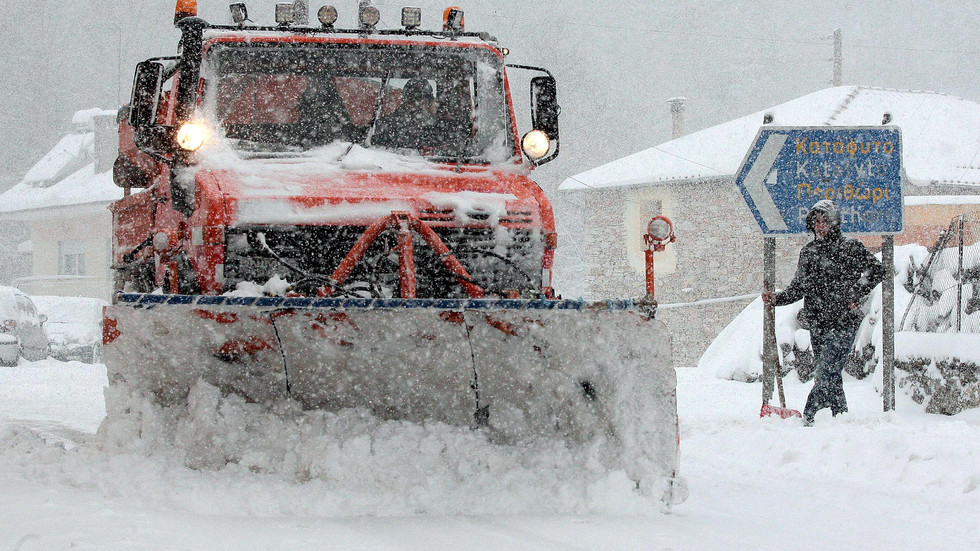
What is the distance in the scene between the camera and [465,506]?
4402 mm

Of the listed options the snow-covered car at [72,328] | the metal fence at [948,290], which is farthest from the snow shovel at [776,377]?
the snow-covered car at [72,328]

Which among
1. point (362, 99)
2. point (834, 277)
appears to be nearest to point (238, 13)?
point (362, 99)

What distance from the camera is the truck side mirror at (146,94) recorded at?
588cm

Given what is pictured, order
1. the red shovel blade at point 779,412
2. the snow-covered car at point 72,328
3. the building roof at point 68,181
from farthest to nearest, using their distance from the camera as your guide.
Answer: the building roof at point 68,181, the snow-covered car at point 72,328, the red shovel blade at point 779,412

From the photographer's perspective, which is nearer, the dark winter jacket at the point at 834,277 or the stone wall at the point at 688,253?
the dark winter jacket at the point at 834,277

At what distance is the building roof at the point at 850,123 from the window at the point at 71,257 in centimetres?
1720

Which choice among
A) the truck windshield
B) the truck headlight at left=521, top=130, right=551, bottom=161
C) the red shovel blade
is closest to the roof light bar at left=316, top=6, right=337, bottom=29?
the truck windshield

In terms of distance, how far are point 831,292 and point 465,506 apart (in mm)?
3917

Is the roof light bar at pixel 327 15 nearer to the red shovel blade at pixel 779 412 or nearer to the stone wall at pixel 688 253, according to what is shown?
the red shovel blade at pixel 779 412

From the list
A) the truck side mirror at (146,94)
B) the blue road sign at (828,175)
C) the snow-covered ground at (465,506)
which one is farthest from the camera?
the blue road sign at (828,175)

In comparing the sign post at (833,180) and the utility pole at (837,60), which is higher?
the utility pole at (837,60)

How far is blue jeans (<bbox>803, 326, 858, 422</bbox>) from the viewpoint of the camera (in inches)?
289

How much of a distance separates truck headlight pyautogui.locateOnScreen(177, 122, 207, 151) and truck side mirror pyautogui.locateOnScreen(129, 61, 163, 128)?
323mm

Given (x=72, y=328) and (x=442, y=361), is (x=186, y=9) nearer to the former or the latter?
(x=442, y=361)
